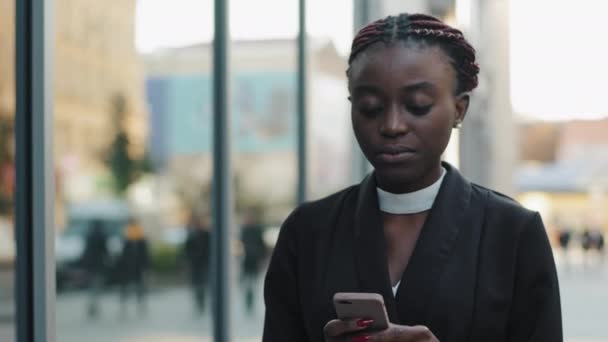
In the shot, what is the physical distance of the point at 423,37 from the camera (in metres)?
1.82

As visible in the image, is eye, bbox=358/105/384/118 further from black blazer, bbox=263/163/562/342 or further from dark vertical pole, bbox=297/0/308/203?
dark vertical pole, bbox=297/0/308/203

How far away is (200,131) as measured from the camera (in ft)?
79.3

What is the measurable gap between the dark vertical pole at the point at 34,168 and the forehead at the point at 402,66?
5.09 ft

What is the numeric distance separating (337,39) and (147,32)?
31.8 ft

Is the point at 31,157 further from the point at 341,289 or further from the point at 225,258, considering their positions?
the point at 225,258

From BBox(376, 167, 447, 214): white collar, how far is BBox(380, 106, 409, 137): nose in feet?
0.51

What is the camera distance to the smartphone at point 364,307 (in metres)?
1.69

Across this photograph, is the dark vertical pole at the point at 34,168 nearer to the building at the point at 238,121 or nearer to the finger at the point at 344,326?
the finger at the point at 344,326

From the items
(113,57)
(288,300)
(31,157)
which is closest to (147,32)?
(113,57)

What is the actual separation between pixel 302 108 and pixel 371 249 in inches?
188

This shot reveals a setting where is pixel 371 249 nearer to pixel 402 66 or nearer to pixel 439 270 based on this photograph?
pixel 439 270

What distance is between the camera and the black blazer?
1787 mm

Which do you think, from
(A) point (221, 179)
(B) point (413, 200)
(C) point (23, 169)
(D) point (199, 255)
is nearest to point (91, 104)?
(D) point (199, 255)

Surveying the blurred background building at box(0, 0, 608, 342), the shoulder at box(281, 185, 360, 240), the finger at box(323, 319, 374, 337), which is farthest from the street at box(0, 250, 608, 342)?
the finger at box(323, 319, 374, 337)
